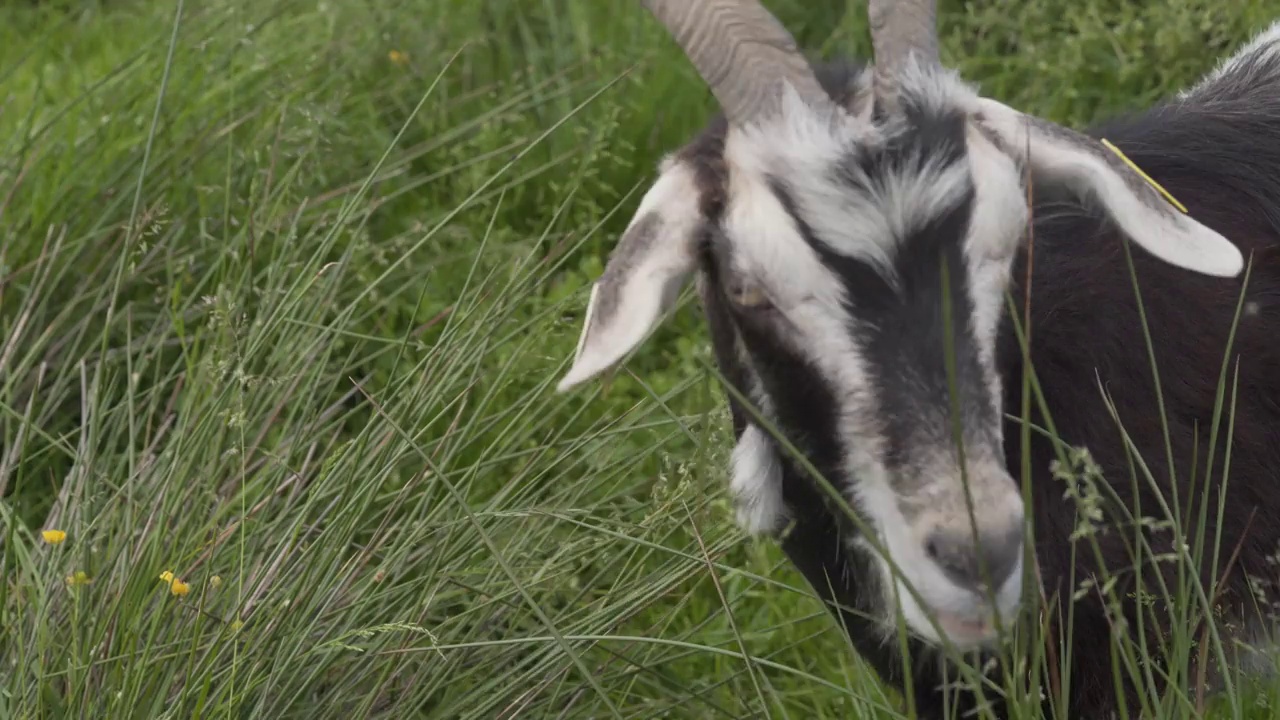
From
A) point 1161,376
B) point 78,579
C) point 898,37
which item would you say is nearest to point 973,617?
point 1161,376

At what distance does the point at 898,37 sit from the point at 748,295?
1.57 feet

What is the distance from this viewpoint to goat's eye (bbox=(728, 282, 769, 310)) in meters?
2.35

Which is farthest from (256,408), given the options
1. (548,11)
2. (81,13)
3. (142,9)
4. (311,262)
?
(81,13)

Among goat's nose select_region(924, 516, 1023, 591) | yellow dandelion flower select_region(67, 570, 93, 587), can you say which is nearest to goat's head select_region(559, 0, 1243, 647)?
goat's nose select_region(924, 516, 1023, 591)

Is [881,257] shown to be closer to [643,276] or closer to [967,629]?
[643,276]

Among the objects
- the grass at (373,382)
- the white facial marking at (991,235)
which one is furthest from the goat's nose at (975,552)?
the grass at (373,382)

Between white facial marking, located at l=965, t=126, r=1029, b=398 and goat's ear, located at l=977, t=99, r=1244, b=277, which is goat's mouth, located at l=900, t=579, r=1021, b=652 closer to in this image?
white facial marking, located at l=965, t=126, r=1029, b=398

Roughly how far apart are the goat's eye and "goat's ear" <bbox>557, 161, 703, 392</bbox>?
3.7 inches

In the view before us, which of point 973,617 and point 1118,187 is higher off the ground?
point 1118,187

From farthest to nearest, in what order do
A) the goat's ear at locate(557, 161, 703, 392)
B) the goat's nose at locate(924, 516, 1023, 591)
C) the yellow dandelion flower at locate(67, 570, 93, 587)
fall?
the yellow dandelion flower at locate(67, 570, 93, 587)
the goat's ear at locate(557, 161, 703, 392)
the goat's nose at locate(924, 516, 1023, 591)

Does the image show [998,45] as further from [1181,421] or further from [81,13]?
[81,13]

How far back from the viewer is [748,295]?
7.78ft

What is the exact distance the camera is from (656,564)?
11.4 ft

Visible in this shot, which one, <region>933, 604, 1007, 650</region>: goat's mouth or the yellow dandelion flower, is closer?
<region>933, 604, 1007, 650</region>: goat's mouth
